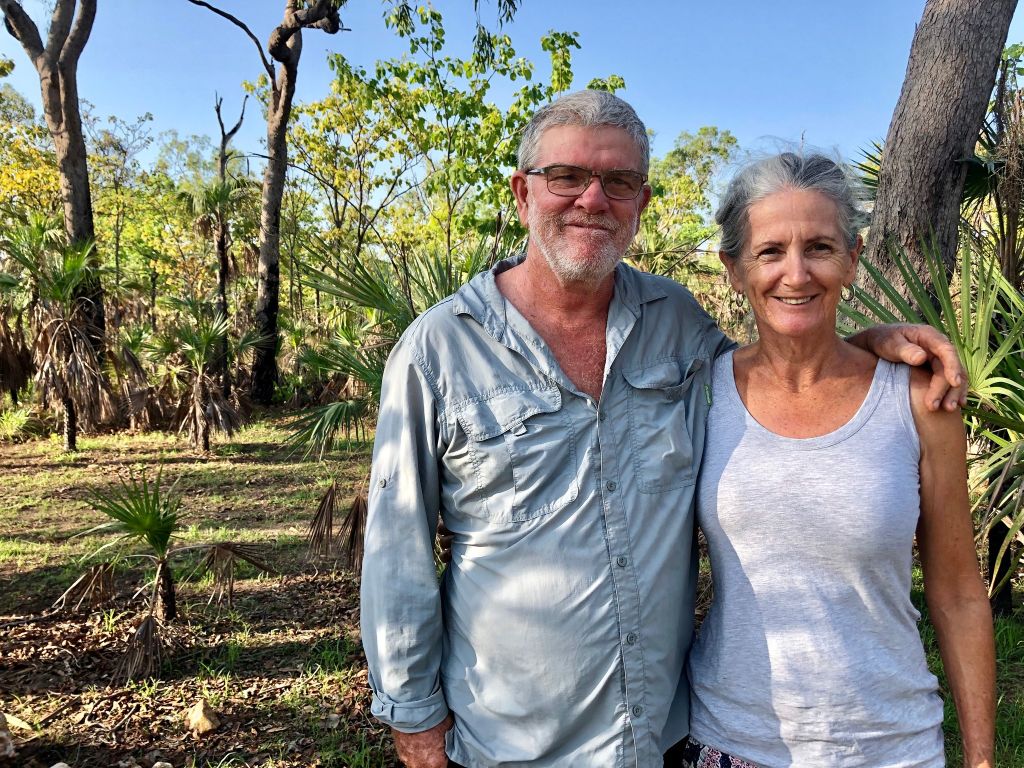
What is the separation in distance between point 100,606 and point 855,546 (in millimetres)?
5315

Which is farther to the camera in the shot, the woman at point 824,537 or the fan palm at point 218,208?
the fan palm at point 218,208

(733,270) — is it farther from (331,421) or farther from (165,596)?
(165,596)

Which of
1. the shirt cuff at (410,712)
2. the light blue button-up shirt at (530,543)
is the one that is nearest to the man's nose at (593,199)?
the light blue button-up shirt at (530,543)

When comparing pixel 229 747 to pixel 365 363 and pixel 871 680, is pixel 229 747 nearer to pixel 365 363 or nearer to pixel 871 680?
pixel 365 363

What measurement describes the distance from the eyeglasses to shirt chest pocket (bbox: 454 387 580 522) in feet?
1.79

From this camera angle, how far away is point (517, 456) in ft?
5.87

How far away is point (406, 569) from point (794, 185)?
4.37 feet

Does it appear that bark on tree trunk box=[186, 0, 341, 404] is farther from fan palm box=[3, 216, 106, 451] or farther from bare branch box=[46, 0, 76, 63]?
fan palm box=[3, 216, 106, 451]

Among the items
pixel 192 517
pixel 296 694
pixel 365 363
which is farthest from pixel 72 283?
pixel 296 694

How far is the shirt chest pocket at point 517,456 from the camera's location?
1769 mm

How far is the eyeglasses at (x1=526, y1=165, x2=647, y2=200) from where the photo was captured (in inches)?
74.8

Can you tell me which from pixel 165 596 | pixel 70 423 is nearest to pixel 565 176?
pixel 165 596

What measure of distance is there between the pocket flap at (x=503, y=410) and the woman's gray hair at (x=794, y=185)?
0.61m

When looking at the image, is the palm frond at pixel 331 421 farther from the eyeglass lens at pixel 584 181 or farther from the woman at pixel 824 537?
the woman at pixel 824 537
